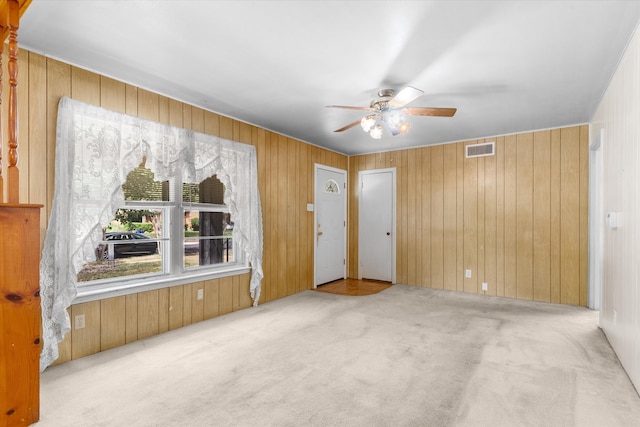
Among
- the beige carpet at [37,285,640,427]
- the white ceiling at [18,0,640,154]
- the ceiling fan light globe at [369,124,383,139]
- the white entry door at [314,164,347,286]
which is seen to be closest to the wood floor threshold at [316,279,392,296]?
the white entry door at [314,164,347,286]

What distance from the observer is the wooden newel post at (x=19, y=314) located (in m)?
1.77

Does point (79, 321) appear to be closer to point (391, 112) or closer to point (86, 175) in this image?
point (86, 175)

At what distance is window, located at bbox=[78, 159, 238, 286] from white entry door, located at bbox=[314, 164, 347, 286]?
6.01 feet

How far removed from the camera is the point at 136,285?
10.1 feet

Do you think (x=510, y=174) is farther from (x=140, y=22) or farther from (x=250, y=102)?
(x=140, y=22)

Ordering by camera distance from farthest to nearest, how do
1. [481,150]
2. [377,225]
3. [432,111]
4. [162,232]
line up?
1. [377,225]
2. [481,150]
3. [162,232]
4. [432,111]

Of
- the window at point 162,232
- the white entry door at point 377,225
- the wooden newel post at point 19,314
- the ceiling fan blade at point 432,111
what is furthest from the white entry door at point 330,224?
the wooden newel post at point 19,314

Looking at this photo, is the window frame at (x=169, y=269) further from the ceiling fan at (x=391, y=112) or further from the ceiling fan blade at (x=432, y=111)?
the ceiling fan blade at (x=432, y=111)

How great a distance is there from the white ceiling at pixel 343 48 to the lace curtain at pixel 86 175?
44cm

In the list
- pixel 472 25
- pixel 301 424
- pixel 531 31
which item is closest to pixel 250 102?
pixel 472 25

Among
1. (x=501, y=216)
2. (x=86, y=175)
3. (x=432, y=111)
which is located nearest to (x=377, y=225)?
(x=501, y=216)

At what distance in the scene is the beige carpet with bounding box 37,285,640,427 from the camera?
1.97 m

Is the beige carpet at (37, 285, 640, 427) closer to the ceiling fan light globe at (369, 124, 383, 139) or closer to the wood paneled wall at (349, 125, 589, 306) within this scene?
the wood paneled wall at (349, 125, 589, 306)

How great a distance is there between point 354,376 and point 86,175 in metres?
2.66
